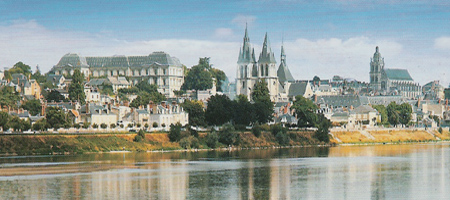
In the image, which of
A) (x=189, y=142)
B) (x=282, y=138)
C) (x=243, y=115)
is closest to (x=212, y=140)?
(x=189, y=142)

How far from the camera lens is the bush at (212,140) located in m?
103

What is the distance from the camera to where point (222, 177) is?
66125 mm

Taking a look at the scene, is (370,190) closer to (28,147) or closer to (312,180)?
(312,180)

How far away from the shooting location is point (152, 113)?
113 m

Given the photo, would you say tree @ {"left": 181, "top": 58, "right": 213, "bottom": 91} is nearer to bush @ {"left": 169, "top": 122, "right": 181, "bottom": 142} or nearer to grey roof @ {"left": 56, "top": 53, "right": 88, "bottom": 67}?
grey roof @ {"left": 56, "top": 53, "right": 88, "bottom": 67}

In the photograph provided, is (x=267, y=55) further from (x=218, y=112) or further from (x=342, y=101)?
(x=218, y=112)

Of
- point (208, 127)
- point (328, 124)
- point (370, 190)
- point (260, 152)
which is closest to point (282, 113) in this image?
point (328, 124)

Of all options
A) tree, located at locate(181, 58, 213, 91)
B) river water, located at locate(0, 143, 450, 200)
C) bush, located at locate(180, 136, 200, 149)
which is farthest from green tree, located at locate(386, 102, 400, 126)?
river water, located at locate(0, 143, 450, 200)

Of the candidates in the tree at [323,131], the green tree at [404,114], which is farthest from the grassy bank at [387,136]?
the green tree at [404,114]

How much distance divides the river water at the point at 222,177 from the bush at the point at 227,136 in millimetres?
13917

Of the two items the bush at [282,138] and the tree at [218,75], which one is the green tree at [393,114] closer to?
the tree at [218,75]

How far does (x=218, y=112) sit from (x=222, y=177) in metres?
48.6

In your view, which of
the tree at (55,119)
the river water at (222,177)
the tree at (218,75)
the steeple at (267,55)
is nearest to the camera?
the river water at (222,177)

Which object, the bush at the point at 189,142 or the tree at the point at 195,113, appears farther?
the tree at the point at 195,113
